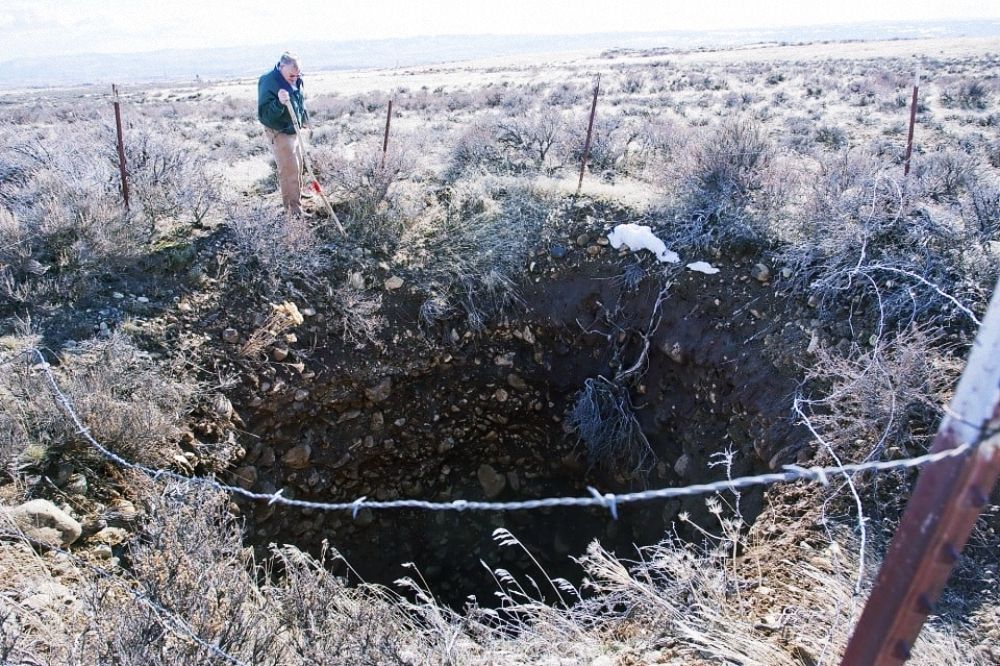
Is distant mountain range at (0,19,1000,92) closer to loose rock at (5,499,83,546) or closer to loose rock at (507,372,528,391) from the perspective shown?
loose rock at (507,372,528,391)

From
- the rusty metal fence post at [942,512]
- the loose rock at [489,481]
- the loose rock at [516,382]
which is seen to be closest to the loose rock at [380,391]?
the loose rock at [516,382]

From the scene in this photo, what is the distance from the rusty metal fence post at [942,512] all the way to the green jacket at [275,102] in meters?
6.06

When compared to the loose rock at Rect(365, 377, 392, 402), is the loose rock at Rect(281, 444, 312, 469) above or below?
below

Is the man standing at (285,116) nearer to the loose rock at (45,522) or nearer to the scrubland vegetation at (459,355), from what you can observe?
the scrubland vegetation at (459,355)

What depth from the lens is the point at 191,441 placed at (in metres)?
4.84

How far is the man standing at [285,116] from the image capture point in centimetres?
600

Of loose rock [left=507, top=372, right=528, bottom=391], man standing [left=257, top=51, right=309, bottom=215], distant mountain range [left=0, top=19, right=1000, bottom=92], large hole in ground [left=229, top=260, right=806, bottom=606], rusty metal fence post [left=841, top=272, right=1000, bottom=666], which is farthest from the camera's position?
distant mountain range [left=0, top=19, right=1000, bottom=92]

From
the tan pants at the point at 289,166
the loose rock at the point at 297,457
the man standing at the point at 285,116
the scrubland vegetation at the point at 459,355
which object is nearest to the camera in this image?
the scrubland vegetation at the point at 459,355

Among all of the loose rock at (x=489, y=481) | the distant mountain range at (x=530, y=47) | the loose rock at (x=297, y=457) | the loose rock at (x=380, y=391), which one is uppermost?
the distant mountain range at (x=530, y=47)

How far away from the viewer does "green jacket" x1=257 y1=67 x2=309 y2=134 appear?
600cm

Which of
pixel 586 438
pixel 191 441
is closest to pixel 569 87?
pixel 586 438

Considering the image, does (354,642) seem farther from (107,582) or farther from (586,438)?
(586,438)

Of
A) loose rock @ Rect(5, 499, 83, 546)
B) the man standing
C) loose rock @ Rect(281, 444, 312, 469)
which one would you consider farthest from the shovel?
loose rock @ Rect(5, 499, 83, 546)

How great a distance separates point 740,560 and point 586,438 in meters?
2.69
